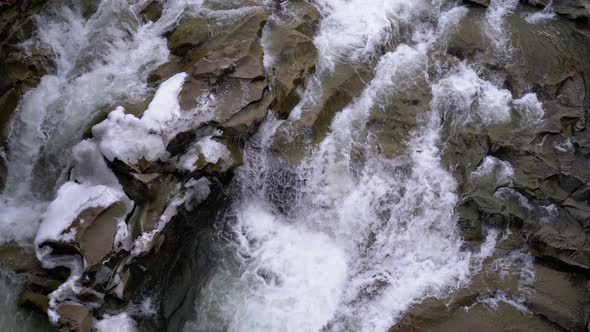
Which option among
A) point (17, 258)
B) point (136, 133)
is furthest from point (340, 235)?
point (17, 258)

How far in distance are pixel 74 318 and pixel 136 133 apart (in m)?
2.40

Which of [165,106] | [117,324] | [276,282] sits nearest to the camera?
[117,324]

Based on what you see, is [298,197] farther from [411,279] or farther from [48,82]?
[48,82]

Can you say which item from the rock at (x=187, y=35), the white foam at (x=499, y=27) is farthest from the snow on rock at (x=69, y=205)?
the white foam at (x=499, y=27)

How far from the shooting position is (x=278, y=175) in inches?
295

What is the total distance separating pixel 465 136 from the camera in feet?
25.8

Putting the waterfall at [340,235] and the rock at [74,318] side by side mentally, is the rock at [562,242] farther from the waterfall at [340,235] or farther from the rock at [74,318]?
the rock at [74,318]

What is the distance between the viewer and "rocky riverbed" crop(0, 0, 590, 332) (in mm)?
6480

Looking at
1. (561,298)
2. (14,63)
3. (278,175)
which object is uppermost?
(14,63)

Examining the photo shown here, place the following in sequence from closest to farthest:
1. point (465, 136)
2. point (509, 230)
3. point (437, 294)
→ 1. point (437, 294)
2. point (509, 230)
3. point (465, 136)

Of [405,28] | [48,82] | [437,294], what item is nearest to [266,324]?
[437,294]

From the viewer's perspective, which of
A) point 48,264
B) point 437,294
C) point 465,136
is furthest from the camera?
point 465,136

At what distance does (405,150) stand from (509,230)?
76.0 inches

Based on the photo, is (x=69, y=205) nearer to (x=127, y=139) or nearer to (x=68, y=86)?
(x=127, y=139)
